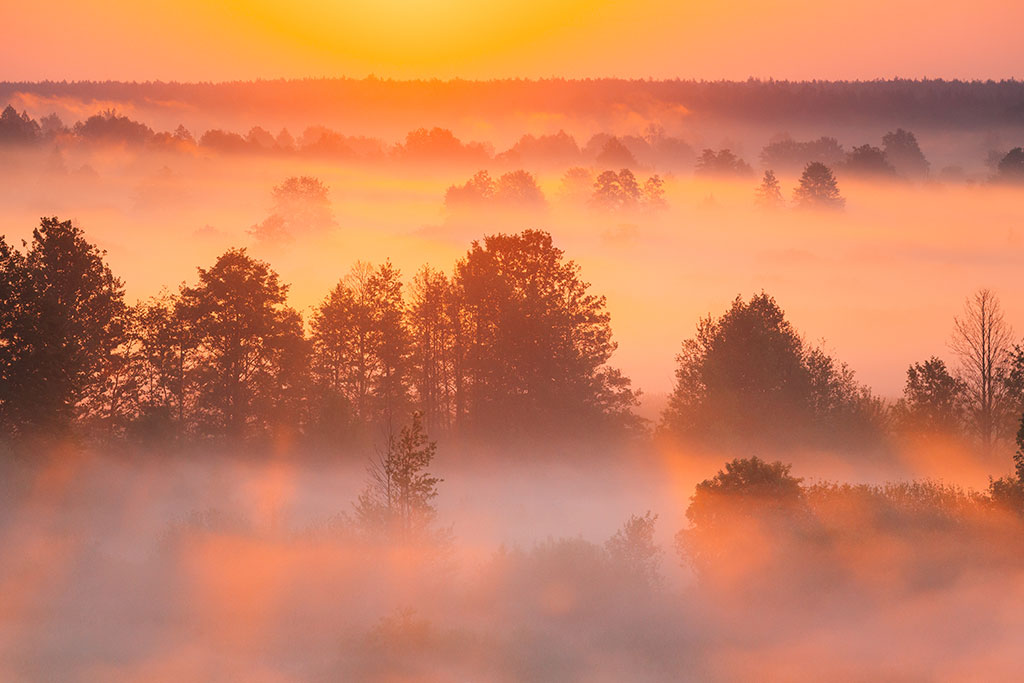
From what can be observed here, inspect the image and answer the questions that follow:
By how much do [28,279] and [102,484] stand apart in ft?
30.1

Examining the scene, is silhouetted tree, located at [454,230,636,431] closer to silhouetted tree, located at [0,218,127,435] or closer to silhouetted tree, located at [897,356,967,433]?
silhouetted tree, located at [897,356,967,433]

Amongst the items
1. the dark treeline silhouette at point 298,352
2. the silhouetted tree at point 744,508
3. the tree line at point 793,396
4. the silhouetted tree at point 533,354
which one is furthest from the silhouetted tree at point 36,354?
the tree line at point 793,396

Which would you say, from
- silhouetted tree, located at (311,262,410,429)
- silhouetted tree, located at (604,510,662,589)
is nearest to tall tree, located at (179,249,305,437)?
silhouetted tree, located at (311,262,410,429)

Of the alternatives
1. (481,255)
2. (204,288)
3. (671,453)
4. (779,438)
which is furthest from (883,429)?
(204,288)

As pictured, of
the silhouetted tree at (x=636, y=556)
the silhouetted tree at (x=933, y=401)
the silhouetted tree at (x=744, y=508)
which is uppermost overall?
the silhouetted tree at (x=933, y=401)

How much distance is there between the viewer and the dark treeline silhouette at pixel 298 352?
53594 millimetres

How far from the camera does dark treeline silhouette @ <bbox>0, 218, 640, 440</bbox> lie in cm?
5359

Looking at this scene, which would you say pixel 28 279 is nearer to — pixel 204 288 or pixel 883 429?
pixel 204 288

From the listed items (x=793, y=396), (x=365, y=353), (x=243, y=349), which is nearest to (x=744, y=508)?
(x=793, y=396)

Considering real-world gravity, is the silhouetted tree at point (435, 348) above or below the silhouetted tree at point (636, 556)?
above

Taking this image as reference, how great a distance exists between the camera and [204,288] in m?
64.4

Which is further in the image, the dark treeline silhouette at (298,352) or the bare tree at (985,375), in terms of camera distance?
the bare tree at (985,375)

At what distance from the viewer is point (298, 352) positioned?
64875mm

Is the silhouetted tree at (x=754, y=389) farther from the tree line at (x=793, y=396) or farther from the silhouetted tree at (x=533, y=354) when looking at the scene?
the silhouetted tree at (x=533, y=354)
